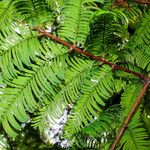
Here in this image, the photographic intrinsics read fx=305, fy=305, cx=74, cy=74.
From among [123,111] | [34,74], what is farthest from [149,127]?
[34,74]

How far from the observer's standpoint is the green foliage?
3.25 ft

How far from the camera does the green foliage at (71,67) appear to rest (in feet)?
3.25

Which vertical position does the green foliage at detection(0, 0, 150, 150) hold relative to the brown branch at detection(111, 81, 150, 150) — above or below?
above

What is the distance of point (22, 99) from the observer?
1.01 meters

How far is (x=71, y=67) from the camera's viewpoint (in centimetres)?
108

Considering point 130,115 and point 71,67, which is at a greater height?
point 71,67

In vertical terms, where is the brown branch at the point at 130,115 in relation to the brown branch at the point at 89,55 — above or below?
below

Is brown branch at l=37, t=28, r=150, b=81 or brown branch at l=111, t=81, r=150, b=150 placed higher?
brown branch at l=37, t=28, r=150, b=81

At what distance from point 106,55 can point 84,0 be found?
0.21m

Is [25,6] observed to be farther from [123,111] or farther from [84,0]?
[123,111]

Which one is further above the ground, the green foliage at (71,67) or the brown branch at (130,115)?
the green foliage at (71,67)

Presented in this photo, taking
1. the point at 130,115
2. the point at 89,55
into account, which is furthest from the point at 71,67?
the point at 130,115

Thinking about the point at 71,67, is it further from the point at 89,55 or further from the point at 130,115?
the point at 130,115

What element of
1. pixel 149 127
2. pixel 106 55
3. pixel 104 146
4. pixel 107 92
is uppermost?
pixel 106 55
